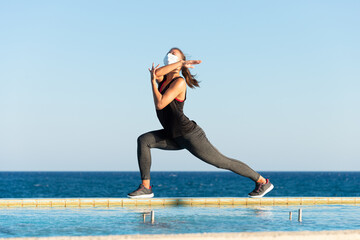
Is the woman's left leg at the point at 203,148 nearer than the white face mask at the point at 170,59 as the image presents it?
Yes

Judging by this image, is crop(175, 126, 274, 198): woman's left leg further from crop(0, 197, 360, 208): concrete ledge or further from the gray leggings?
crop(0, 197, 360, 208): concrete ledge

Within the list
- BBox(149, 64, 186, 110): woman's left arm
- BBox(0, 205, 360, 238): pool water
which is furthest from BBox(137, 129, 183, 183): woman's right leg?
BBox(0, 205, 360, 238): pool water

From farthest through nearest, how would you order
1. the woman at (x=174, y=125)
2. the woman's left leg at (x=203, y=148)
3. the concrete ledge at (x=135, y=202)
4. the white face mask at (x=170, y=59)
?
the concrete ledge at (x=135, y=202), the white face mask at (x=170, y=59), the woman's left leg at (x=203, y=148), the woman at (x=174, y=125)

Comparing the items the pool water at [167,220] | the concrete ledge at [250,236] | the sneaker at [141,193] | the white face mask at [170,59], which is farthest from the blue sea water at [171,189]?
the concrete ledge at [250,236]

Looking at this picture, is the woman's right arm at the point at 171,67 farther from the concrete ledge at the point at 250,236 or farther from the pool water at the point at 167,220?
the concrete ledge at the point at 250,236

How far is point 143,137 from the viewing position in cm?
731

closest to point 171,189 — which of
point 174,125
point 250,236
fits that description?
point 174,125

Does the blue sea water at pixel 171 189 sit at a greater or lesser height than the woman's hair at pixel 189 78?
lesser

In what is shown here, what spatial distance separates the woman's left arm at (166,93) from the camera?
22.0ft

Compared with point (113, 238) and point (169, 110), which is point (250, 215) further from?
point (113, 238)

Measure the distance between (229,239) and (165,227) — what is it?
1466 millimetres

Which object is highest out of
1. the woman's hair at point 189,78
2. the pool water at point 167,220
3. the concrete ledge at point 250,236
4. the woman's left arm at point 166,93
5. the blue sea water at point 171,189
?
the woman's hair at point 189,78

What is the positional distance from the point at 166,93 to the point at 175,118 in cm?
40

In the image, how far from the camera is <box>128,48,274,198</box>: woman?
689cm
